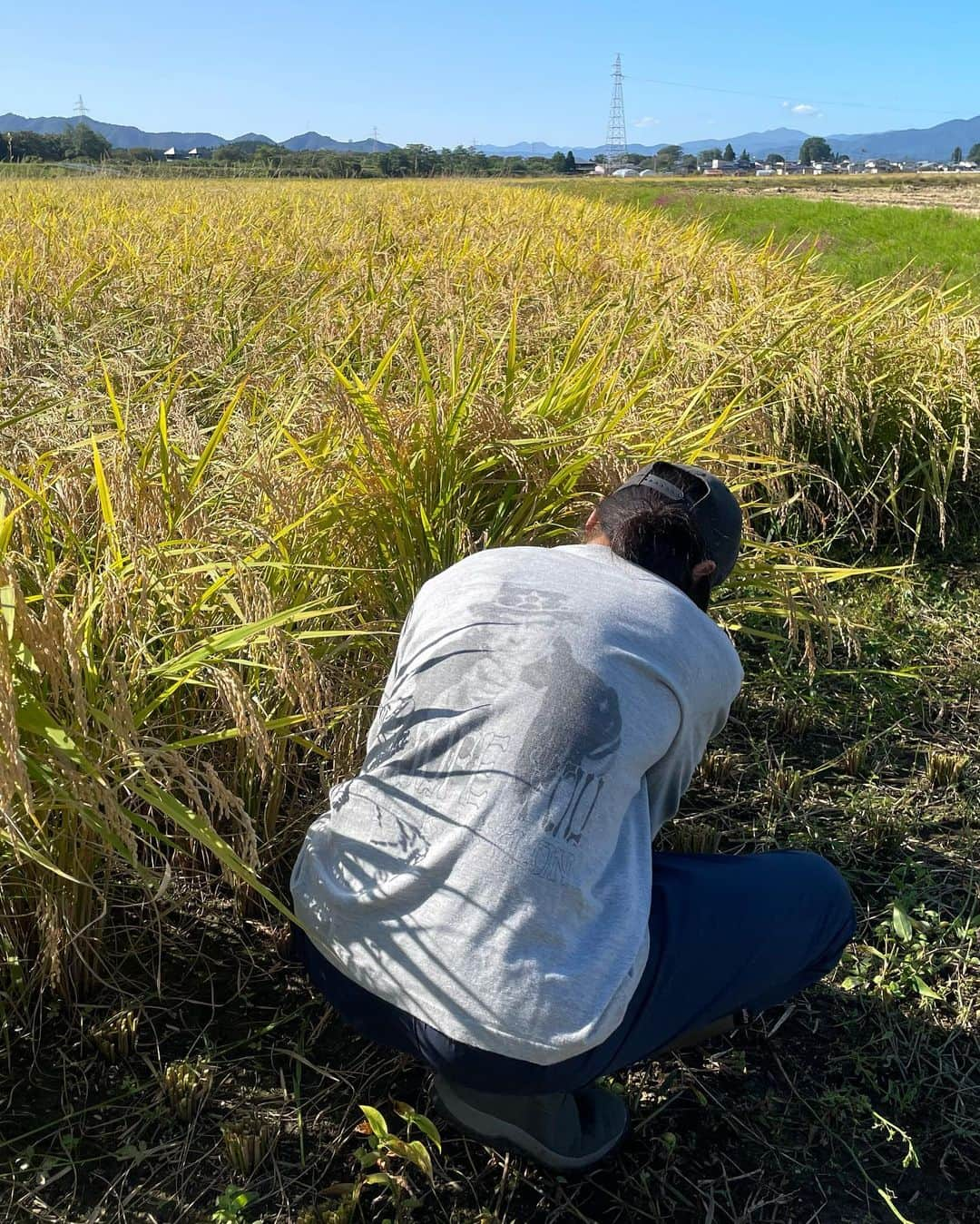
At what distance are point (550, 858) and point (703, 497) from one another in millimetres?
599

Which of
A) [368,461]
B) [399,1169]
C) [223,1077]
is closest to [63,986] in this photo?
[223,1077]

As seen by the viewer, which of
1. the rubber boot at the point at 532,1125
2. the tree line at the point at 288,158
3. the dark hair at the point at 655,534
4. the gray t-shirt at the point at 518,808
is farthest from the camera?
the tree line at the point at 288,158

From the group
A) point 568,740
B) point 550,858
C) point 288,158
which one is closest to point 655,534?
point 568,740

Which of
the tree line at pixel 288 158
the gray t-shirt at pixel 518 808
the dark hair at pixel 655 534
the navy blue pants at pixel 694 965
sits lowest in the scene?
the navy blue pants at pixel 694 965

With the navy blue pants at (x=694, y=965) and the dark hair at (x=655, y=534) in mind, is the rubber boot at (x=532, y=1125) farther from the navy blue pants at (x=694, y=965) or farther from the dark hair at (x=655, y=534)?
the dark hair at (x=655, y=534)

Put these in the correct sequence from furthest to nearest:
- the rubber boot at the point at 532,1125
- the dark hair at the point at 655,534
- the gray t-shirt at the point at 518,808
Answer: the dark hair at the point at 655,534
the rubber boot at the point at 532,1125
the gray t-shirt at the point at 518,808

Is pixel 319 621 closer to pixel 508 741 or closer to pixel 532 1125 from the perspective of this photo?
pixel 508 741

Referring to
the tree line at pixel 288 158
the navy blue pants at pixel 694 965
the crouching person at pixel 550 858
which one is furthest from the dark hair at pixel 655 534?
the tree line at pixel 288 158

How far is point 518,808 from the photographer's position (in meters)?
1.16

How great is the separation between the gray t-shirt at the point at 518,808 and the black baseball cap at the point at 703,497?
0.17 meters

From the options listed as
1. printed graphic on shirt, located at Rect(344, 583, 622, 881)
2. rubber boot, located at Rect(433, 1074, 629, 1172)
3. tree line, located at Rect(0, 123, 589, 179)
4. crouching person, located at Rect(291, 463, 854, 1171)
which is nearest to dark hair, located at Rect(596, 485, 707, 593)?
crouching person, located at Rect(291, 463, 854, 1171)

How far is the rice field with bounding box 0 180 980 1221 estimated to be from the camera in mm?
1330

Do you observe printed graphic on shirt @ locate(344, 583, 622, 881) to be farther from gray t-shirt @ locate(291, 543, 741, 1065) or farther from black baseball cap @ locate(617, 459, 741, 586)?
black baseball cap @ locate(617, 459, 741, 586)

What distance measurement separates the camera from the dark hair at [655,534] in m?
1.41
